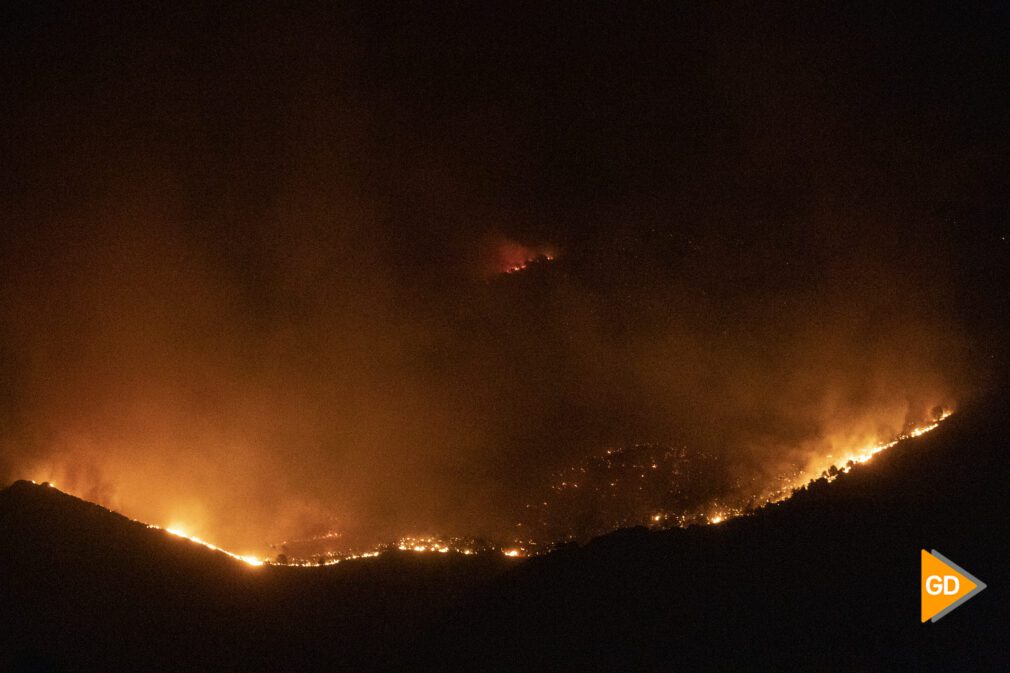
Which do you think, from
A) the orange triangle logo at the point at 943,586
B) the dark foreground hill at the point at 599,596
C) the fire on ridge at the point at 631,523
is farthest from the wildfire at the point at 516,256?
the orange triangle logo at the point at 943,586

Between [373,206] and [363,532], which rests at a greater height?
[373,206]

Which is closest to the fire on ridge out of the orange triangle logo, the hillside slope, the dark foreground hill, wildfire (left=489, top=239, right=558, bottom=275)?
the dark foreground hill

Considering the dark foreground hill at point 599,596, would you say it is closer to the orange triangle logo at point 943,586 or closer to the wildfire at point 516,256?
the orange triangle logo at point 943,586

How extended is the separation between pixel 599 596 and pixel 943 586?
241 centimetres

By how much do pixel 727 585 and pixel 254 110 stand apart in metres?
8.21

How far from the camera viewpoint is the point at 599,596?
536 centimetres

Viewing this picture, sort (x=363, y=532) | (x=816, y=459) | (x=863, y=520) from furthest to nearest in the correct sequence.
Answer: (x=363, y=532), (x=816, y=459), (x=863, y=520)

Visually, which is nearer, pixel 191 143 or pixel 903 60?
pixel 903 60

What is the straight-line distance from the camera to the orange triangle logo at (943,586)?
192 inches

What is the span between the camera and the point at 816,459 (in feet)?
24.9

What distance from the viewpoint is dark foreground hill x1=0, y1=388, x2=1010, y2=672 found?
4.81 meters

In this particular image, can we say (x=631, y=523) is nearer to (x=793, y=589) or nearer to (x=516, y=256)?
(x=793, y=589)

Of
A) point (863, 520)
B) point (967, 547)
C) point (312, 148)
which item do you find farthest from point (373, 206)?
point (967, 547)

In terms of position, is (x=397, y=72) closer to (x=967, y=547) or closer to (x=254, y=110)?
(x=254, y=110)
